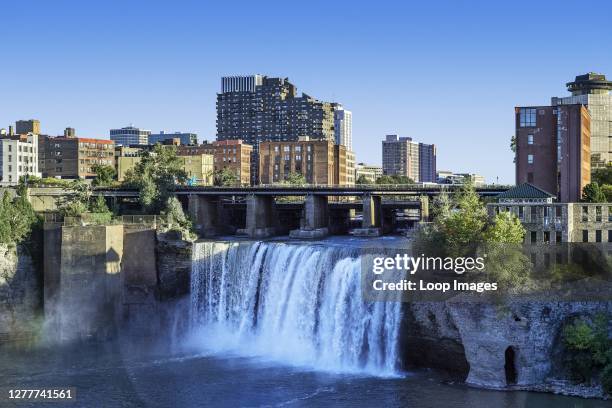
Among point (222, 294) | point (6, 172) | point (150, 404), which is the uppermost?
point (6, 172)

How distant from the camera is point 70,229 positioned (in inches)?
3086

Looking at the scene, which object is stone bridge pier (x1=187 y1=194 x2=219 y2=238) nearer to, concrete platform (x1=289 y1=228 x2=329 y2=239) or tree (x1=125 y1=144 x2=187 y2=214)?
tree (x1=125 y1=144 x2=187 y2=214)

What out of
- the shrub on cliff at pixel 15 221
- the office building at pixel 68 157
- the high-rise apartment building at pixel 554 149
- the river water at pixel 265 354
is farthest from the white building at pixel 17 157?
the high-rise apartment building at pixel 554 149

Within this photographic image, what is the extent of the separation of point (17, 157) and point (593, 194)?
11978 cm

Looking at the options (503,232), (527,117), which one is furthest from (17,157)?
(503,232)

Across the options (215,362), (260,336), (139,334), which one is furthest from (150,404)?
(139,334)

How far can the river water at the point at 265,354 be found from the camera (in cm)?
5334

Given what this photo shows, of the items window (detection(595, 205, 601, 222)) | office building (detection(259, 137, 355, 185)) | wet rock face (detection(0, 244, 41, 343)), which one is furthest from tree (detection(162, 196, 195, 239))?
office building (detection(259, 137, 355, 185))

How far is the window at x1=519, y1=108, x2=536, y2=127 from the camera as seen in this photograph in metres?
78.2

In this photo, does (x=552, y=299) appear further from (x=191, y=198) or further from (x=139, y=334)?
(x=191, y=198)

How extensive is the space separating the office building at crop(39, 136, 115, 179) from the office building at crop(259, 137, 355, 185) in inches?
1489

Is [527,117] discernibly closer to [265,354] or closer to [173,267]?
[265,354]

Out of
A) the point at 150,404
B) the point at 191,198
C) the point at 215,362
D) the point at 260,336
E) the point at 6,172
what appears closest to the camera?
the point at 150,404

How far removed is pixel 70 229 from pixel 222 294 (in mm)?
17291
